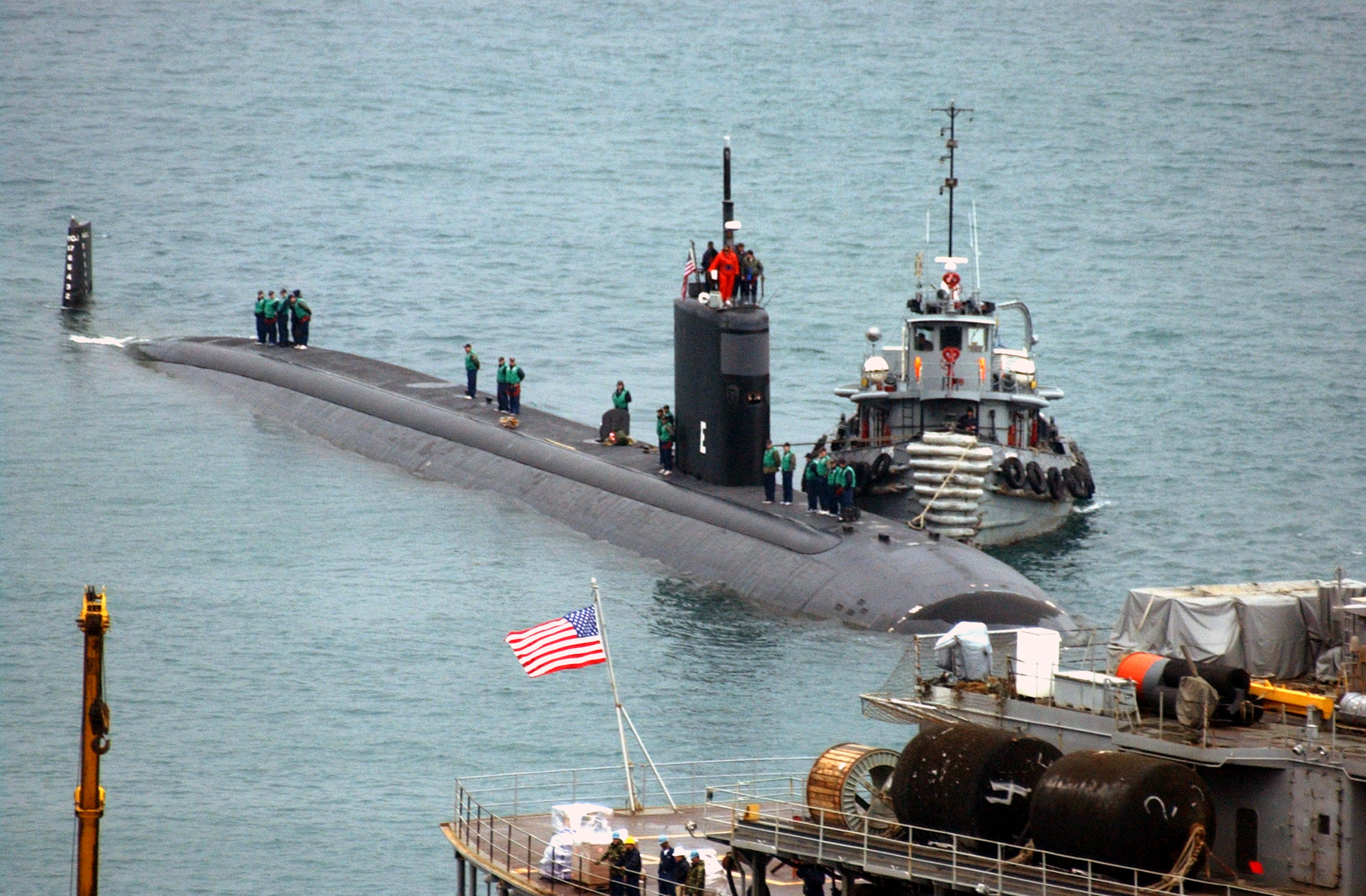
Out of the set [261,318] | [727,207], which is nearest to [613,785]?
[727,207]

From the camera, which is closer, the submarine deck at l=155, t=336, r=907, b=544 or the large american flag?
the large american flag

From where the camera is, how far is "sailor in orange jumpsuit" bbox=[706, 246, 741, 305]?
34.7 meters

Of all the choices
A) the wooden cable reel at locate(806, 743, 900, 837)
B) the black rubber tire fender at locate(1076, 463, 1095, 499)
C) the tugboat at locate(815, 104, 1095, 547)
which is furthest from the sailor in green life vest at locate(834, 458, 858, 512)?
the wooden cable reel at locate(806, 743, 900, 837)

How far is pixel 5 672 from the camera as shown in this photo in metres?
31.7

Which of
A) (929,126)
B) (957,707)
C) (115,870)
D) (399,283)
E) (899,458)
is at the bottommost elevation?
(115,870)

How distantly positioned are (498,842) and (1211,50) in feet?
322

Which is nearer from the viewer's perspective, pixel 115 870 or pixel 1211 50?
pixel 115 870

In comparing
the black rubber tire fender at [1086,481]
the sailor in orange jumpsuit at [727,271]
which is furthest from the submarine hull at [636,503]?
the black rubber tire fender at [1086,481]

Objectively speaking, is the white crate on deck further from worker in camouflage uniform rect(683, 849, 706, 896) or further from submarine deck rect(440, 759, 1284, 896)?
worker in camouflage uniform rect(683, 849, 706, 896)

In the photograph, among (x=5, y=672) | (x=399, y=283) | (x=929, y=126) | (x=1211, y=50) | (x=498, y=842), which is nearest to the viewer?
(x=498, y=842)

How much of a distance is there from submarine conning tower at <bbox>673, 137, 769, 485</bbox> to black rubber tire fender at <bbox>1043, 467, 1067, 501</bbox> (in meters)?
6.65

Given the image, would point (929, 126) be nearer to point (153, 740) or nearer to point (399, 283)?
point (399, 283)

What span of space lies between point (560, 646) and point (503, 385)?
20.9m

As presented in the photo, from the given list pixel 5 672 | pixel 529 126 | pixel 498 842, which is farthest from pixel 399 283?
pixel 498 842
